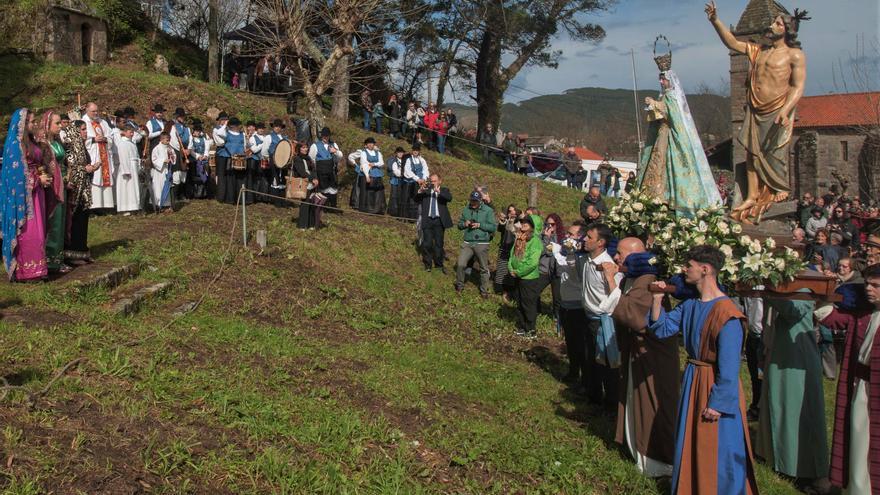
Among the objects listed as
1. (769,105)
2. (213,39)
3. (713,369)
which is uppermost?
(213,39)

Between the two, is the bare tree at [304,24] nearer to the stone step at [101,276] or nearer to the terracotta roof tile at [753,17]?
the stone step at [101,276]

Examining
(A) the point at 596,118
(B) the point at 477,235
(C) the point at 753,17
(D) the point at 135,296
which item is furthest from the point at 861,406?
(A) the point at 596,118

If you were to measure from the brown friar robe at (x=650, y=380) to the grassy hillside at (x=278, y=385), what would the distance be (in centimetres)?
31

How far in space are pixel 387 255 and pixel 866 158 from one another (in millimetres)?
39238

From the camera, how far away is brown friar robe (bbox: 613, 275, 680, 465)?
6.18m

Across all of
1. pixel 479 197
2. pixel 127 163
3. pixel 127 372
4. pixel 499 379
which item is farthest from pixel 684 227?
pixel 127 163

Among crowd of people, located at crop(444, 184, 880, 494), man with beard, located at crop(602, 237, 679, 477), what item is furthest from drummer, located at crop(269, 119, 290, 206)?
man with beard, located at crop(602, 237, 679, 477)

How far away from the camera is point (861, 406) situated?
570 cm

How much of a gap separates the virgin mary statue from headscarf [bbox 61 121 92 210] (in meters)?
7.34

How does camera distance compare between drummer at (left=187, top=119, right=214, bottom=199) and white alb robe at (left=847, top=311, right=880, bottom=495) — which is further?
drummer at (left=187, top=119, right=214, bottom=199)

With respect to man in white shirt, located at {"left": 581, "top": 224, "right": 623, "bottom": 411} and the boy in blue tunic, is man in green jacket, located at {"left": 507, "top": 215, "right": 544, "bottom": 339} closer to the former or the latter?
man in white shirt, located at {"left": 581, "top": 224, "right": 623, "bottom": 411}

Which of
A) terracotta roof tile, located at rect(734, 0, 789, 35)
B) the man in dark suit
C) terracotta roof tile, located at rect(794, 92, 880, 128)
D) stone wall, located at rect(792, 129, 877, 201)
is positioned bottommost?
the man in dark suit

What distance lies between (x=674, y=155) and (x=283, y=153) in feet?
23.2

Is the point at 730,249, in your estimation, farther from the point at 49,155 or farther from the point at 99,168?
the point at 99,168
